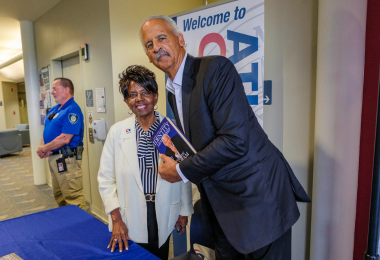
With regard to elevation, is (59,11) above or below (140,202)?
above

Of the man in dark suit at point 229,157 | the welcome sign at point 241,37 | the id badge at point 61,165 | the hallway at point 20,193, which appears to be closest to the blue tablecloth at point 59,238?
the man in dark suit at point 229,157

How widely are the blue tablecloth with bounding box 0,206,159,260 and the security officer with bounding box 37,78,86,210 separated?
1382 millimetres

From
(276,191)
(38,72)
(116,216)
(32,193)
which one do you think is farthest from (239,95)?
(38,72)

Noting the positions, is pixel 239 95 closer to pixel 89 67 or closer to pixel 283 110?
pixel 283 110

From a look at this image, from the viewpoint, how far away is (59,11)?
144 inches

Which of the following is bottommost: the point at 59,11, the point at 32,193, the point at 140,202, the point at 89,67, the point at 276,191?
the point at 32,193

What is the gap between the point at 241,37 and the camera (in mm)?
1613

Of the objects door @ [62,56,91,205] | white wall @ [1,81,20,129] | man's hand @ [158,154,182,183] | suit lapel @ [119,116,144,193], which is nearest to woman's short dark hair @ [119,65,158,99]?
suit lapel @ [119,116,144,193]

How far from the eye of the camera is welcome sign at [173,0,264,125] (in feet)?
5.09

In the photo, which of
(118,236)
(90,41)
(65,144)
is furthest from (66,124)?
(118,236)

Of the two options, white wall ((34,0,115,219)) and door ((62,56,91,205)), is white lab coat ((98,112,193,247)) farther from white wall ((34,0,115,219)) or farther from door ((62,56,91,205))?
door ((62,56,91,205))

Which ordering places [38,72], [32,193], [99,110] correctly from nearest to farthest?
[99,110] → [32,193] → [38,72]

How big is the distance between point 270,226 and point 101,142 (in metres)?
2.65

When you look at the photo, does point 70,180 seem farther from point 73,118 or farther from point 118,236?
point 118,236
